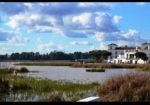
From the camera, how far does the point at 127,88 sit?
9.19 meters

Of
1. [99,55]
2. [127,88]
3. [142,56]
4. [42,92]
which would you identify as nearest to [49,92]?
[42,92]

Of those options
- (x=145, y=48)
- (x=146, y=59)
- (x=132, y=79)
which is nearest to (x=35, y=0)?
(x=132, y=79)

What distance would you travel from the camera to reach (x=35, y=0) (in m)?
2.73

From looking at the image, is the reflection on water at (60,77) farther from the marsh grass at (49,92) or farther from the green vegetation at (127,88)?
the green vegetation at (127,88)

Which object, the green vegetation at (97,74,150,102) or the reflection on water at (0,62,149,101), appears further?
the reflection on water at (0,62,149,101)

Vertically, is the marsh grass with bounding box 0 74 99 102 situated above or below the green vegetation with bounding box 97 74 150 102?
below

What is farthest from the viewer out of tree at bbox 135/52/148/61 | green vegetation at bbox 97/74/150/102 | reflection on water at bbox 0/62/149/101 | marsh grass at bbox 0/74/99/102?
tree at bbox 135/52/148/61

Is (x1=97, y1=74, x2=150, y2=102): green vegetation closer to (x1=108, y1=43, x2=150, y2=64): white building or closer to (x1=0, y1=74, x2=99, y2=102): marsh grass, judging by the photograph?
(x1=0, y1=74, x2=99, y2=102): marsh grass

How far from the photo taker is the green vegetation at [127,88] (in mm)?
8836

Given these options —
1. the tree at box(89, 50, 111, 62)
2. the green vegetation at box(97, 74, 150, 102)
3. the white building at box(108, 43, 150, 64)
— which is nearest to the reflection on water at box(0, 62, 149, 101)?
the green vegetation at box(97, 74, 150, 102)

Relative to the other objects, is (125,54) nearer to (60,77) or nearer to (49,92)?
(60,77)

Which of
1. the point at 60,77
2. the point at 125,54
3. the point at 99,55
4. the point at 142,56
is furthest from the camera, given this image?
the point at 125,54

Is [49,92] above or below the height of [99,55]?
above

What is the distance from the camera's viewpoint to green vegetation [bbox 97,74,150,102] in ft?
29.0
